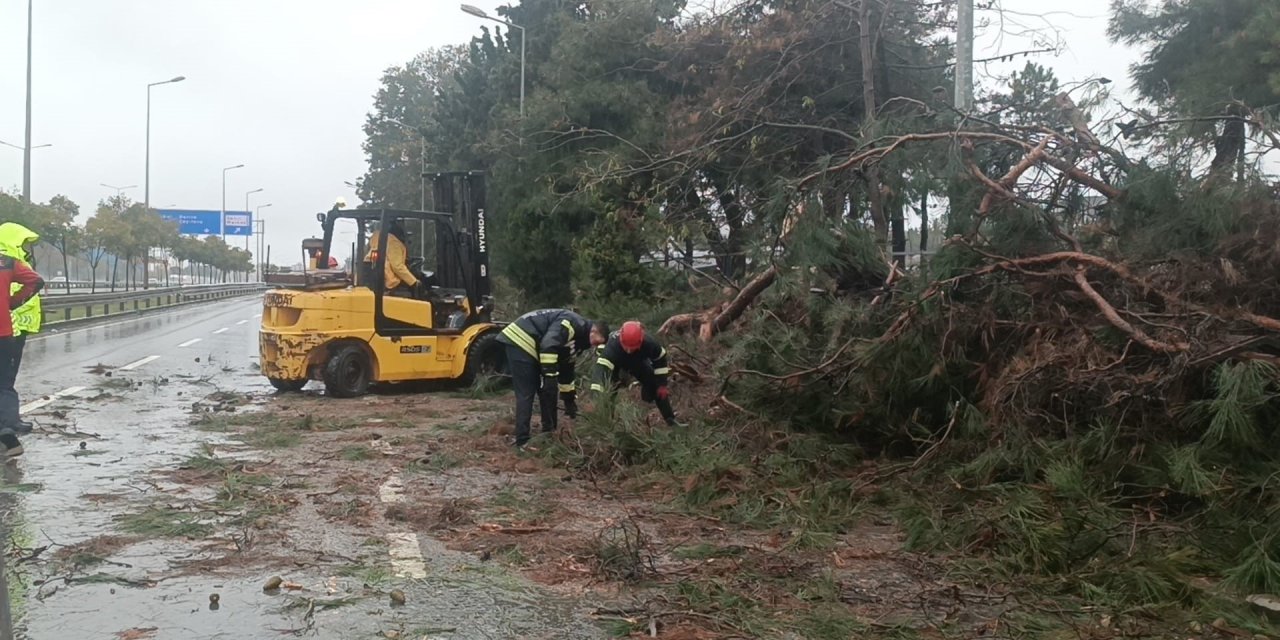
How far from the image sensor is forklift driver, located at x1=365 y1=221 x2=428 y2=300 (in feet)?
41.5

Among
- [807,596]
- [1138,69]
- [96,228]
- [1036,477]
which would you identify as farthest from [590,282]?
[96,228]

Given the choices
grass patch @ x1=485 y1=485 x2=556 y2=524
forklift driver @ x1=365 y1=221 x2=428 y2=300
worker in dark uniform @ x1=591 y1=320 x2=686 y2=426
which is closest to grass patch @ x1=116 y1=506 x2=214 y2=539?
grass patch @ x1=485 y1=485 x2=556 y2=524

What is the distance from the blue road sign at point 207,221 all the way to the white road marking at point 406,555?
58.5 metres

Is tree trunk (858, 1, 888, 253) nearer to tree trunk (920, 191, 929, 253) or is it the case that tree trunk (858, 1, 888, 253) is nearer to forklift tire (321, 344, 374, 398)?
tree trunk (920, 191, 929, 253)

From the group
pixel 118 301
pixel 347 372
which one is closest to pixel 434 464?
pixel 347 372

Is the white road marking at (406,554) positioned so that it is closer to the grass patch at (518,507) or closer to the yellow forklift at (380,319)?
the grass patch at (518,507)

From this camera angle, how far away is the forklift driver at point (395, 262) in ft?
41.5

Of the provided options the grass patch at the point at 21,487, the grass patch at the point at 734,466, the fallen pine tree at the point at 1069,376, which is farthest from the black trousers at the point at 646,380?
the grass patch at the point at 21,487

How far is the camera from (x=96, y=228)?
151 feet

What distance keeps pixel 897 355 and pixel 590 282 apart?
10.2 m

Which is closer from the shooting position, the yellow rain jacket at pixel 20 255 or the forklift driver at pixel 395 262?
the yellow rain jacket at pixel 20 255

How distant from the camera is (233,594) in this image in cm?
484

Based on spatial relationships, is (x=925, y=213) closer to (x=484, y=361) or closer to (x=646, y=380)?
(x=646, y=380)

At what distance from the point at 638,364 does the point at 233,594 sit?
184 inches
